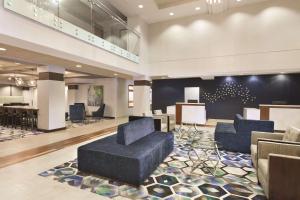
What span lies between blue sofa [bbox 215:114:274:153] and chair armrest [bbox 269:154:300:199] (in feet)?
7.94

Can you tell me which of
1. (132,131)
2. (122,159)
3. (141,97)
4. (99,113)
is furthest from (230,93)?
(122,159)

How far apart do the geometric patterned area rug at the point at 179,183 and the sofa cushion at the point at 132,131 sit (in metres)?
0.75

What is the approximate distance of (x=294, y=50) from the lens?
23.5 ft

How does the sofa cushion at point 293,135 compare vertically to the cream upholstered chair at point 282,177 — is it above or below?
above

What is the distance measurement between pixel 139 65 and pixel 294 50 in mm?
6429

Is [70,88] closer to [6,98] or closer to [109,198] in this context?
[6,98]

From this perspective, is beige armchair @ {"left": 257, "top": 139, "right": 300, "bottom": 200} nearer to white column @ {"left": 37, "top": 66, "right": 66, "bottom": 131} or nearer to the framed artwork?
A: white column @ {"left": 37, "top": 66, "right": 66, "bottom": 131}

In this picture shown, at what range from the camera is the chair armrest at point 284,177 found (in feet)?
7.23

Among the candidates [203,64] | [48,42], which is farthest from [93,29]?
[203,64]

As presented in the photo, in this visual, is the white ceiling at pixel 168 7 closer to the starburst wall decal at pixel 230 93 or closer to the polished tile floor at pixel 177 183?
the starburst wall decal at pixel 230 93

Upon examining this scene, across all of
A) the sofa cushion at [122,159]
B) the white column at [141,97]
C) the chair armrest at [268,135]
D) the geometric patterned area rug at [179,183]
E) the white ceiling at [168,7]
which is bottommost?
the geometric patterned area rug at [179,183]

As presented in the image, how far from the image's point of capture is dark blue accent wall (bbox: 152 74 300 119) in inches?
387

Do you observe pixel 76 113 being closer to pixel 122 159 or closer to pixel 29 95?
pixel 122 159

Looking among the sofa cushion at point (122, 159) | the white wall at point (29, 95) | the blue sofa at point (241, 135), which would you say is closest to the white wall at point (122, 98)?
the blue sofa at point (241, 135)
